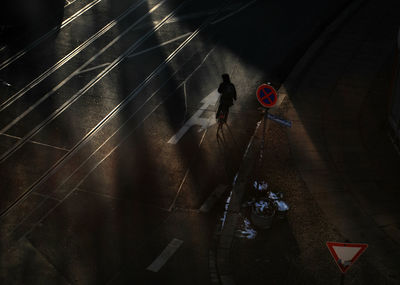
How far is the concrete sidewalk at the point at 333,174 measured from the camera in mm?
11867

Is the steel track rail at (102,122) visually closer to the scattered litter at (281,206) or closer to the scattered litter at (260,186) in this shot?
the scattered litter at (260,186)

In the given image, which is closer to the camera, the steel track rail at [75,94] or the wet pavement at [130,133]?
the wet pavement at [130,133]

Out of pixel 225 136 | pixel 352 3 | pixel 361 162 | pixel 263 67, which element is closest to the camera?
pixel 361 162

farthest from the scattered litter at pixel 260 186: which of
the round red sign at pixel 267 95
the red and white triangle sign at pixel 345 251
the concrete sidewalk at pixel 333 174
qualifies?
the red and white triangle sign at pixel 345 251

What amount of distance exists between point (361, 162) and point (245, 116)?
395 cm

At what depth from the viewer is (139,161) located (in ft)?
49.6

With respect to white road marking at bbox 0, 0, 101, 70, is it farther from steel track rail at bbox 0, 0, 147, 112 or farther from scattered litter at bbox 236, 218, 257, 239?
scattered litter at bbox 236, 218, 257, 239

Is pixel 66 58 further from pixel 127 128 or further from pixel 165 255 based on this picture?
pixel 165 255

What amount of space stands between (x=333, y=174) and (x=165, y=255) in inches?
204

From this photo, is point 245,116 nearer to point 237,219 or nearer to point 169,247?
point 237,219

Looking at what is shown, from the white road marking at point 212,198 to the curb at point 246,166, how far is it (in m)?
0.31

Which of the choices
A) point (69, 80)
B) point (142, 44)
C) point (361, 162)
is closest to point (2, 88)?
point (69, 80)

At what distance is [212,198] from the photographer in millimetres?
13898

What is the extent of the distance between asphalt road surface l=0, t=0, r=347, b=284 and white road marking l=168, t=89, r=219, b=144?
6 centimetres
